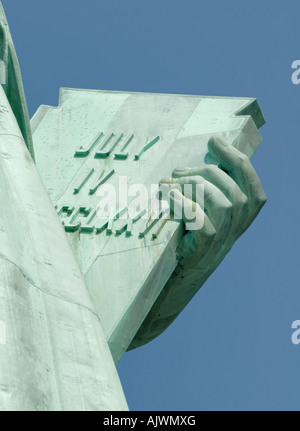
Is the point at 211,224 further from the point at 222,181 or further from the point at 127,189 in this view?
the point at 127,189

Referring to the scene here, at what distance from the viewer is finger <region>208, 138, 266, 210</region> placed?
41.8 feet

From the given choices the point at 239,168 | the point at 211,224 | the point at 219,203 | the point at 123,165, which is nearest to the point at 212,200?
the point at 219,203

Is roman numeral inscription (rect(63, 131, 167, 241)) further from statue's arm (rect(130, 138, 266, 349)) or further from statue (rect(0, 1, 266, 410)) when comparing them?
statue's arm (rect(130, 138, 266, 349))

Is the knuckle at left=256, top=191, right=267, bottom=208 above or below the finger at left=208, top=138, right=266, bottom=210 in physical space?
below

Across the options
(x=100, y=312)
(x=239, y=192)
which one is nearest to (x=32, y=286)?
(x=100, y=312)

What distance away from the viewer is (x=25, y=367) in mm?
7465

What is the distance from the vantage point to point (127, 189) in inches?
501

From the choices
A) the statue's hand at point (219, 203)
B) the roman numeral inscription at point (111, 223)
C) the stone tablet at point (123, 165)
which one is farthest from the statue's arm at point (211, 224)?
the roman numeral inscription at point (111, 223)

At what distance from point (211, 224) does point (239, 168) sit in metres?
0.64

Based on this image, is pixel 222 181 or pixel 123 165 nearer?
pixel 222 181

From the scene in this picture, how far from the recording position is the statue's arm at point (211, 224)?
1237cm

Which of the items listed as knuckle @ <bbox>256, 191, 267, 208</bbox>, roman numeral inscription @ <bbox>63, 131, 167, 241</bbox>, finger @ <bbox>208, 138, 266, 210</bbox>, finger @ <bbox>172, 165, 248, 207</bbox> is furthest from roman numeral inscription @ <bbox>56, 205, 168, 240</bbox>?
knuckle @ <bbox>256, 191, 267, 208</bbox>

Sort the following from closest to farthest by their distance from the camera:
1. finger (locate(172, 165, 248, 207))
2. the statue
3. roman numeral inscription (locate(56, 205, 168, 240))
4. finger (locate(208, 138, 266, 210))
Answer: the statue < roman numeral inscription (locate(56, 205, 168, 240)) < finger (locate(172, 165, 248, 207)) < finger (locate(208, 138, 266, 210))
